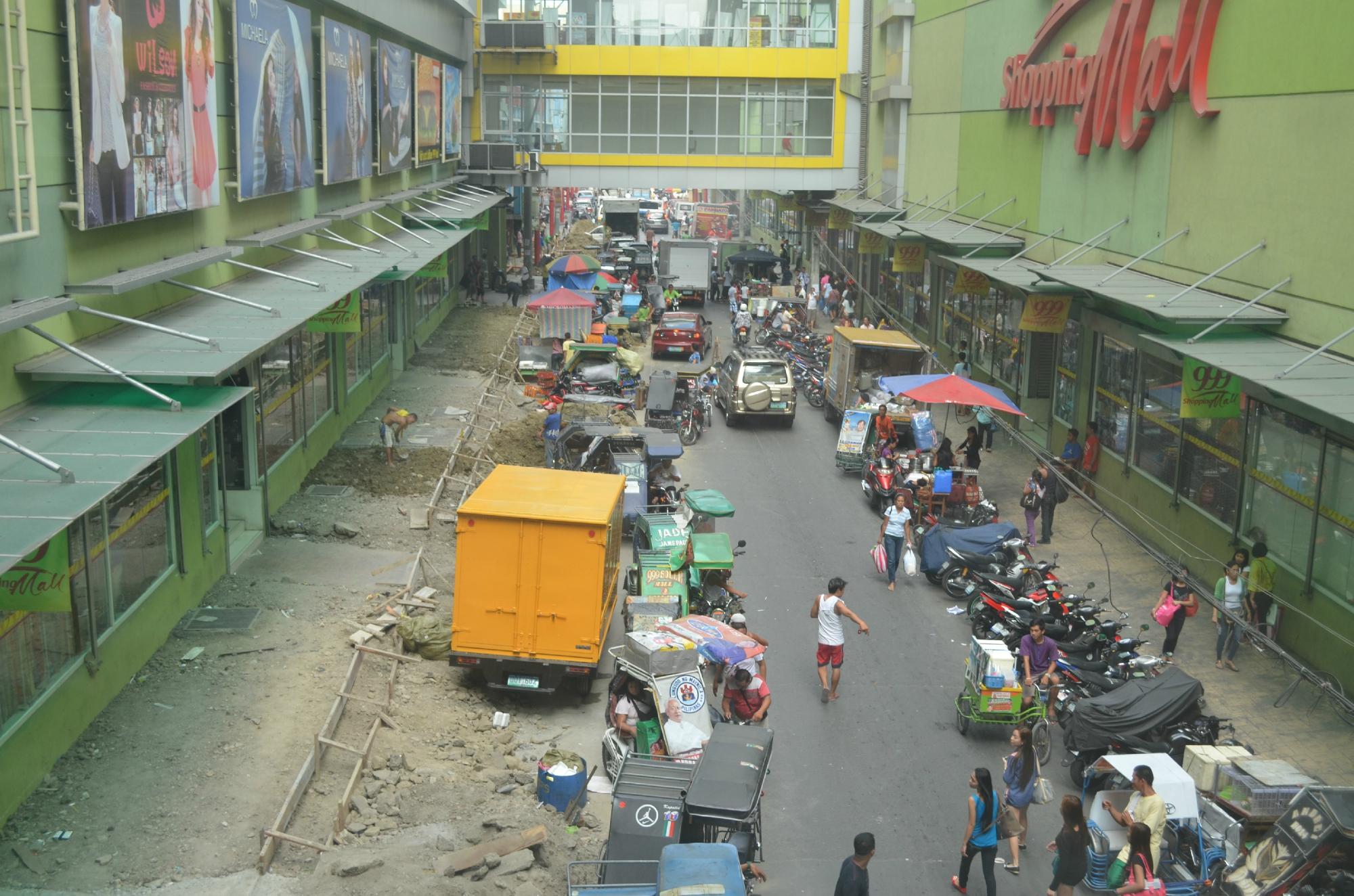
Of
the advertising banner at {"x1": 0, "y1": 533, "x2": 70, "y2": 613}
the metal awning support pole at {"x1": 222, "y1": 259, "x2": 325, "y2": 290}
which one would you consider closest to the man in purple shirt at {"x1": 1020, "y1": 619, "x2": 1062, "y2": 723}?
the advertising banner at {"x1": 0, "y1": 533, "x2": 70, "y2": 613}

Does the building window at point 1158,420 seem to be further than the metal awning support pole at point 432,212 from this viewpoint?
No

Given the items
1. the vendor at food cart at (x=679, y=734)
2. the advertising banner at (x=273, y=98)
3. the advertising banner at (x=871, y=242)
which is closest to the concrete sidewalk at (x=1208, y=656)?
the vendor at food cart at (x=679, y=734)

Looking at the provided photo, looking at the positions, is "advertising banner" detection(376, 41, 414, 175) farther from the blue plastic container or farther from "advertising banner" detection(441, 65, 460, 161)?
the blue plastic container

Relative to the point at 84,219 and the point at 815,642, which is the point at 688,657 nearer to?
the point at 815,642

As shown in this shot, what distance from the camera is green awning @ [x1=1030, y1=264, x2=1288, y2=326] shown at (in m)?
18.2

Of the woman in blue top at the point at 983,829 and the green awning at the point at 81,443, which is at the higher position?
the green awning at the point at 81,443

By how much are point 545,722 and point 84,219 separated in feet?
23.3

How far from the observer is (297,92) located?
73.9 feet

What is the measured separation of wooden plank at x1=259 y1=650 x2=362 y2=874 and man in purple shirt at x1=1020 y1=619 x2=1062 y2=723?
24.4ft

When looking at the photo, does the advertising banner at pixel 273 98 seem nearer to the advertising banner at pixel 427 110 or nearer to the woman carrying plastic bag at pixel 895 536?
the woman carrying plastic bag at pixel 895 536

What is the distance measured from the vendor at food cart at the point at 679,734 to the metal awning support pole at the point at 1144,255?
12274 millimetres

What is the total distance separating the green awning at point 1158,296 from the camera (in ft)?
59.6

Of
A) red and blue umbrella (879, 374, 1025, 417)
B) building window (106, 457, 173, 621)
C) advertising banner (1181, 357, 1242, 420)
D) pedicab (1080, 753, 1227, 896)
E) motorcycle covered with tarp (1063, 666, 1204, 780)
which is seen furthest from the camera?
red and blue umbrella (879, 374, 1025, 417)

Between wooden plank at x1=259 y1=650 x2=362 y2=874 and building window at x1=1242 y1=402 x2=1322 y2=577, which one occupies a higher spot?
building window at x1=1242 y1=402 x2=1322 y2=577
